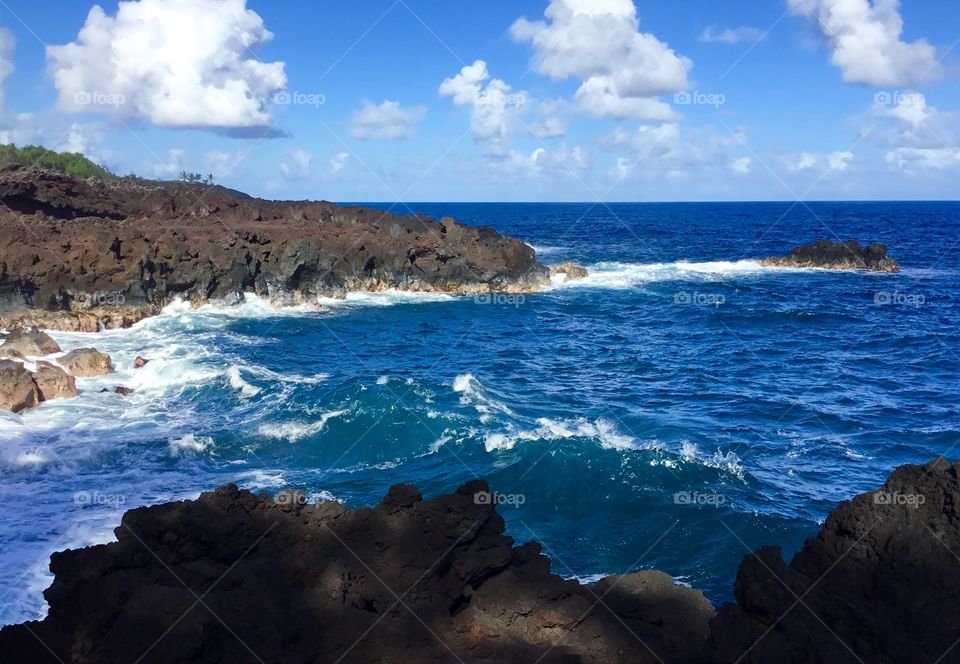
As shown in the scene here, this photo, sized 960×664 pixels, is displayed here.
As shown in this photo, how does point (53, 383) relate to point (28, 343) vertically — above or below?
below

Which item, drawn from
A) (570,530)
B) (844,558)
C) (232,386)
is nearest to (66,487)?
(232,386)

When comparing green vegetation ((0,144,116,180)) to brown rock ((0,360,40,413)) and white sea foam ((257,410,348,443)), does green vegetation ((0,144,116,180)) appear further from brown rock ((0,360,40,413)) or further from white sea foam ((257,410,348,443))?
white sea foam ((257,410,348,443))

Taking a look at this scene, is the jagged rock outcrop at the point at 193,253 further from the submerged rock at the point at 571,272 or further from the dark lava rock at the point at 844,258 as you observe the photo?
the dark lava rock at the point at 844,258

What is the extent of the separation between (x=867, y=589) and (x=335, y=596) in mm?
6266

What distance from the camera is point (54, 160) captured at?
91938 millimetres

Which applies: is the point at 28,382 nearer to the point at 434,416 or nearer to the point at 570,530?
the point at 434,416

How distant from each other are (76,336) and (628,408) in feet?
85.0

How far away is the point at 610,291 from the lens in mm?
56969

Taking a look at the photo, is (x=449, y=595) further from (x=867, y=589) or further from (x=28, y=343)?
(x=28, y=343)

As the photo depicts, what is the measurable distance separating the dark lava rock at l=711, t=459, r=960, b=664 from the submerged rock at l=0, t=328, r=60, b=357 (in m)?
29.0

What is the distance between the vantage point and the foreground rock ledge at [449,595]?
808cm

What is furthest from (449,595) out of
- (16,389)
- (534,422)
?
(16,389)

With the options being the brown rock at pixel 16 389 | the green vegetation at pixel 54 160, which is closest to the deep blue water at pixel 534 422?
the brown rock at pixel 16 389

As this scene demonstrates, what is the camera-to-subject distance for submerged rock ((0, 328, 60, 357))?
29.4 meters
